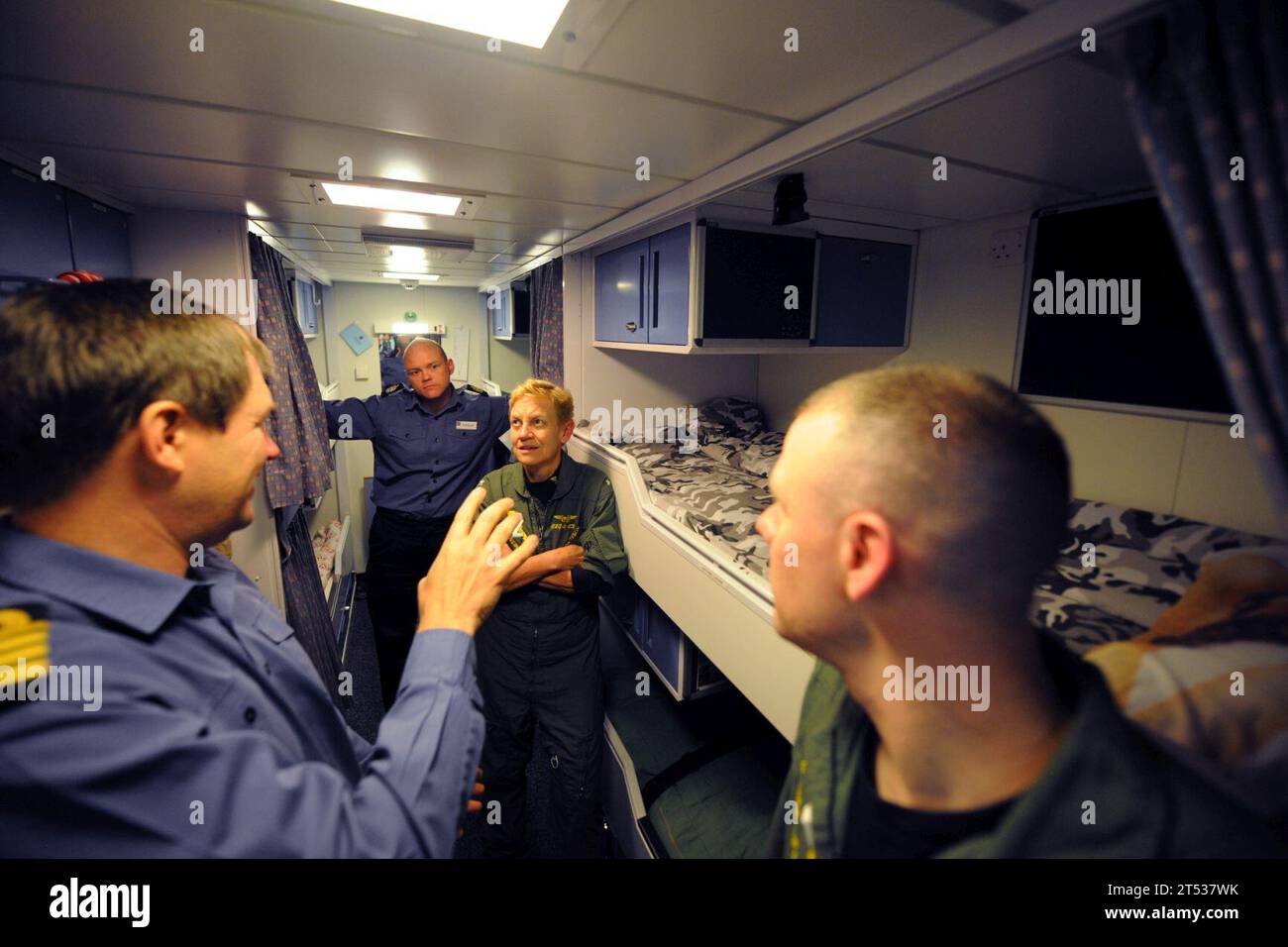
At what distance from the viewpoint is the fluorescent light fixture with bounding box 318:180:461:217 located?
2195 mm

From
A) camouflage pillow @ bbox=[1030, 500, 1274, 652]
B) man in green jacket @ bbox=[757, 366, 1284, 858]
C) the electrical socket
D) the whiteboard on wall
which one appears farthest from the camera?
the whiteboard on wall

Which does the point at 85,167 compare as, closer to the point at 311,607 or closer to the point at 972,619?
the point at 311,607

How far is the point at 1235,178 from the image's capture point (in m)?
0.67

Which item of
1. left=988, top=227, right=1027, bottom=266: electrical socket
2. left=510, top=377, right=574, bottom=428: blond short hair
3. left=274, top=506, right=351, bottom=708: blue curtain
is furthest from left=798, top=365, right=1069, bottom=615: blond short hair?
left=274, top=506, right=351, bottom=708: blue curtain

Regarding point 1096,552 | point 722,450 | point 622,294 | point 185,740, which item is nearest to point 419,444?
point 622,294

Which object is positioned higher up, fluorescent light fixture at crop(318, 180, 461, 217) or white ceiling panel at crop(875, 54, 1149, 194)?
fluorescent light fixture at crop(318, 180, 461, 217)

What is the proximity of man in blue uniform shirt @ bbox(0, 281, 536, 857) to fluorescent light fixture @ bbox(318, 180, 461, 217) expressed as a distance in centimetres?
153

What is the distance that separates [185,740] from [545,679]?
1.85 meters

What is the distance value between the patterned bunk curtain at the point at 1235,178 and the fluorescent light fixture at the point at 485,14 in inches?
36.9

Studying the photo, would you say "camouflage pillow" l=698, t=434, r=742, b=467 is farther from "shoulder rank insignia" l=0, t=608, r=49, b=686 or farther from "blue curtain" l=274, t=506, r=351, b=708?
"shoulder rank insignia" l=0, t=608, r=49, b=686

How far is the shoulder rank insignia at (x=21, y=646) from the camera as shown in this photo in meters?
0.66

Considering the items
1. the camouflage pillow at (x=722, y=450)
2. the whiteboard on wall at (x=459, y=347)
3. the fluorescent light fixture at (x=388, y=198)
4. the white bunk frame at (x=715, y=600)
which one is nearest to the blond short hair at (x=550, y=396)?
the white bunk frame at (x=715, y=600)

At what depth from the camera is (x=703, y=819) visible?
86.8 inches
